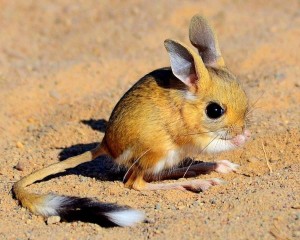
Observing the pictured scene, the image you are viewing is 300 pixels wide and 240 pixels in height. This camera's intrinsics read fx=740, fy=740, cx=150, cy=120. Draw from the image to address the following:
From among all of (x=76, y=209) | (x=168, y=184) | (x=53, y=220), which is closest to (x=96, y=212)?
(x=76, y=209)

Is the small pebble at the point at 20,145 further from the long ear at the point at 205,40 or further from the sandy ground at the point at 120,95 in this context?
the long ear at the point at 205,40

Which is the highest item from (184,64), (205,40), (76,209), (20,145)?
(205,40)

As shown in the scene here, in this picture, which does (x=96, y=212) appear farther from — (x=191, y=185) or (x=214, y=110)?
(x=214, y=110)

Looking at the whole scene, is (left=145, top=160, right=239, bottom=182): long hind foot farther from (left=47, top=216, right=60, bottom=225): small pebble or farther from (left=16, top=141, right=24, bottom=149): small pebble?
(left=16, top=141, right=24, bottom=149): small pebble

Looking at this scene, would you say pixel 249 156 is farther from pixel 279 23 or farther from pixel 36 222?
pixel 279 23

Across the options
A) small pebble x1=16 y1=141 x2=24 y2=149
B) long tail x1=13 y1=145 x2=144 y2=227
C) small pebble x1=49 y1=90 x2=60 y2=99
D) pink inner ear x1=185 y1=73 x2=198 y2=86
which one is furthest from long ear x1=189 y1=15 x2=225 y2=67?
small pebble x1=49 y1=90 x2=60 y2=99
